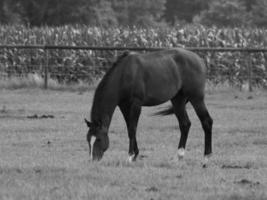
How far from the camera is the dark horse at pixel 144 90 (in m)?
12.0

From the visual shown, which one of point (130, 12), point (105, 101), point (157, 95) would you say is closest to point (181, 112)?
point (157, 95)

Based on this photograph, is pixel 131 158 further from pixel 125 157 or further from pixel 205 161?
pixel 205 161

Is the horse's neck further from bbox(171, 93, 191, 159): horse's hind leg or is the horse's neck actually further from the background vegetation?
the background vegetation

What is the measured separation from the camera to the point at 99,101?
12.1 meters

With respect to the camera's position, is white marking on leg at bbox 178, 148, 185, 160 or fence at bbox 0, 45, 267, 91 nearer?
white marking on leg at bbox 178, 148, 185, 160

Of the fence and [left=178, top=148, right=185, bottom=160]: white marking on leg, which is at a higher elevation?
[left=178, top=148, right=185, bottom=160]: white marking on leg

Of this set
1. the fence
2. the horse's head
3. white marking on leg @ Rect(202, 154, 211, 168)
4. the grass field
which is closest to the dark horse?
the horse's head

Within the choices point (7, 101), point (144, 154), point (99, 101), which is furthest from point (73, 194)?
point (7, 101)

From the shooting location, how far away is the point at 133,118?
12.1 metres

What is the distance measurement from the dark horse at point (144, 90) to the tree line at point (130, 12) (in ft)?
98.8

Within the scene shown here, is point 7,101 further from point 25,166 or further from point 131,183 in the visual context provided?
point 131,183

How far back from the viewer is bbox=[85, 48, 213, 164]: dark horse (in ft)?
39.3

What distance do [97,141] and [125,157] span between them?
28.4 inches

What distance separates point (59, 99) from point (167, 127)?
730 centimetres
